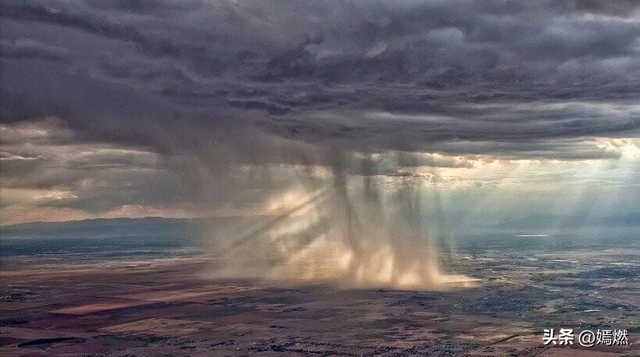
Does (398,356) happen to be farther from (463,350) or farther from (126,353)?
(126,353)

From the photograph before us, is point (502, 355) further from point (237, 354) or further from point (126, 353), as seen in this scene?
point (126, 353)

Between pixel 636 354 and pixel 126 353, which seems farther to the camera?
pixel 126 353

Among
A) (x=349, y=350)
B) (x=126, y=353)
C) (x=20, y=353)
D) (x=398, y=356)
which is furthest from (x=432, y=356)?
(x=20, y=353)

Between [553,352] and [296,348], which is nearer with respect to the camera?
[553,352]

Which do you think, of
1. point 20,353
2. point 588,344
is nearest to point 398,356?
point 588,344

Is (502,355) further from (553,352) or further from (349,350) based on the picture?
(349,350)

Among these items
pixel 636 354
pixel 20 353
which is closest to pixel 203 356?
pixel 20 353

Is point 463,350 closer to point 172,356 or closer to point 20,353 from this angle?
point 172,356

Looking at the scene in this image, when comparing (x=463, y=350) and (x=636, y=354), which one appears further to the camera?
(x=463, y=350)
